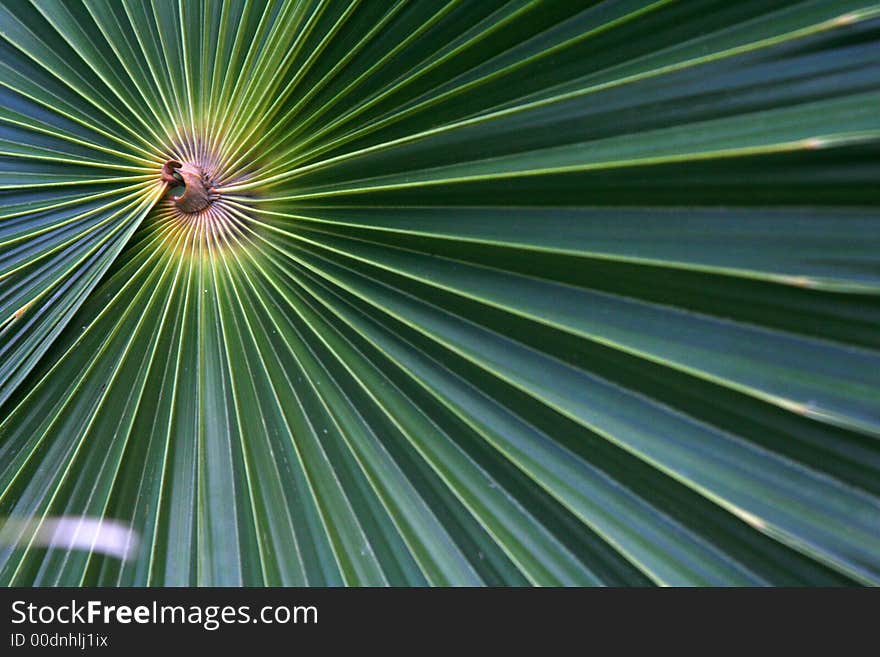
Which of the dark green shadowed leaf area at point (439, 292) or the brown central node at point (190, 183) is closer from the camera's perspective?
the dark green shadowed leaf area at point (439, 292)

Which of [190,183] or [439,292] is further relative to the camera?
[190,183]

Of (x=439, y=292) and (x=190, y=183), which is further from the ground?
(x=190, y=183)

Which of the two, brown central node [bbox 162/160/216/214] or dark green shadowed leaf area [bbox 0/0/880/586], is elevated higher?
brown central node [bbox 162/160/216/214]

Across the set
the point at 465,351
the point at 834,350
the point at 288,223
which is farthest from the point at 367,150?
the point at 834,350

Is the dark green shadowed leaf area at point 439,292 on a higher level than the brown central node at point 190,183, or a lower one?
lower

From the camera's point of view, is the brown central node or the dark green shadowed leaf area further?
the brown central node

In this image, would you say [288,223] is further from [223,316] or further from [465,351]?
[465,351]
